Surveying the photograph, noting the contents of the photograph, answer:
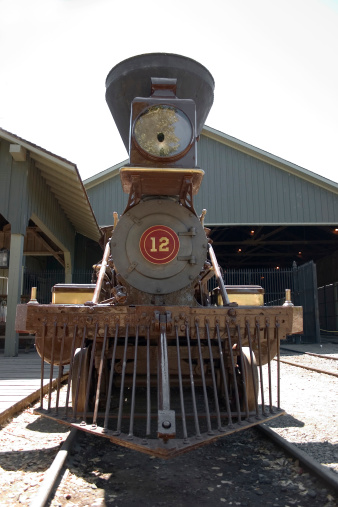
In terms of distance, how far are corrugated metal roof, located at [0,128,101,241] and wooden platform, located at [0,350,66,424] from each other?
410cm

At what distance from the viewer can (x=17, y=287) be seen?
28.0ft

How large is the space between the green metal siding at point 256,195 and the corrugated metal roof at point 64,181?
4.18 metres

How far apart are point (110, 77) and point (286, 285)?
589 inches

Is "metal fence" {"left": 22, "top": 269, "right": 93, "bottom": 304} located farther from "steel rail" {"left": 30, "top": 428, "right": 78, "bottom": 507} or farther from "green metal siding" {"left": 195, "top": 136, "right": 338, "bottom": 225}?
"steel rail" {"left": 30, "top": 428, "right": 78, "bottom": 507}

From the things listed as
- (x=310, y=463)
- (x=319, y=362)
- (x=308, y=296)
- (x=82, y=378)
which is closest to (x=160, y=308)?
(x=82, y=378)

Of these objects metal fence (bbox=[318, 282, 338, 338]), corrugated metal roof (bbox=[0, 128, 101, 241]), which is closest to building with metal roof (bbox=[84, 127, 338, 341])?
corrugated metal roof (bbox=[0, 128, 101, 241])

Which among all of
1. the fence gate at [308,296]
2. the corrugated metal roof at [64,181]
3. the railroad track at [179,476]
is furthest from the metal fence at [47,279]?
the railroad track at [179,476]

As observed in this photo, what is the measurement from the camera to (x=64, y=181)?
10008 millimetres

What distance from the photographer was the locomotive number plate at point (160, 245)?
3455 millimetres

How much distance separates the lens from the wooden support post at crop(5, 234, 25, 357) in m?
8.40

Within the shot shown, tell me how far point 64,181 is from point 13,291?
9.79ft

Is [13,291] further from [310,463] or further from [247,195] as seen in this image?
[247,195]

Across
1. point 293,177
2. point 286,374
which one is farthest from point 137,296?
point 293,177

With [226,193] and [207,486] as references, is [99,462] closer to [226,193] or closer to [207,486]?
[207,486]
